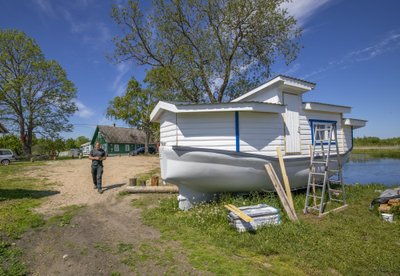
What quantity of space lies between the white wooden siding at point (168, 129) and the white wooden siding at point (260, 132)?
2339 mm

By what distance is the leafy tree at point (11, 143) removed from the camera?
3703 cm

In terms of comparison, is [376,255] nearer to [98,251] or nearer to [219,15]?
[98,251]

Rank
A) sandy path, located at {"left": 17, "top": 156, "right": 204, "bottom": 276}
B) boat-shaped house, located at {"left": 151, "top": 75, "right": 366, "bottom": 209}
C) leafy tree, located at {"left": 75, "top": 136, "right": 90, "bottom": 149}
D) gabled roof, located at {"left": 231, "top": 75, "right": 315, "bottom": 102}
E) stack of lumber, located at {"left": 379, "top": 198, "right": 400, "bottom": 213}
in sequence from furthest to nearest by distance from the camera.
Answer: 1. leafy tree, located at {"left": 75, "top": 136, "right": 90, "bottom": 149}
2. gabled roof, located at {"left": 231, "top": 75, "right": 315, "bottom": 102}
3. boat-shaped house, located at {"left": 151, "top": 75, "right": 366, "bottom": 209}
4. stack of lumber, located at {"left": 379, "top": 198, "right": 400, "bottom": 213}
5. sandy path, located at {"left": 17, "top": 156, "right": 204, "bottom": 276}

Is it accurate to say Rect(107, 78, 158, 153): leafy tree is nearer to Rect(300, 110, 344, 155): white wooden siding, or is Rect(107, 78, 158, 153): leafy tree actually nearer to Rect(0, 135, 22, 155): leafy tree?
Rect(0, 135, 22, 155): leafy tree

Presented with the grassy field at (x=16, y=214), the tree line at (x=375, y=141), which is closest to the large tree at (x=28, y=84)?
the grassy field at (x=16, y=214)

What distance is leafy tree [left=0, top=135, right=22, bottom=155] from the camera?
121 feet

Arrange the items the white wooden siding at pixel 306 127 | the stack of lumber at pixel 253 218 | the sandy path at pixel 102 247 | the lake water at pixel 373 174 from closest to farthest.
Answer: the sandy path at pixel 102 247 < the stack of lumber at pixel 253 218 < the white wooden siding at pixel 306 127 < the lake water at pixel 373 174

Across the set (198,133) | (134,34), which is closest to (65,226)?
(198,133)

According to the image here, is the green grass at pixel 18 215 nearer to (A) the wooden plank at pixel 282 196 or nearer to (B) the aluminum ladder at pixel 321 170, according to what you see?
(A) the wooden plank at pixel 282 196

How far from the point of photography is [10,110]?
1276 inches

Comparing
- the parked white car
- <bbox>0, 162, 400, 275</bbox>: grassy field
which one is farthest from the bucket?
the parked white car

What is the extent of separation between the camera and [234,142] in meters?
8.00

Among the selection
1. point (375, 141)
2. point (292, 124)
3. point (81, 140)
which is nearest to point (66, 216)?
point (292, 124)

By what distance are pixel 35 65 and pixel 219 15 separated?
29483 mm
